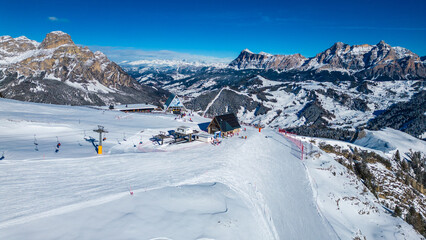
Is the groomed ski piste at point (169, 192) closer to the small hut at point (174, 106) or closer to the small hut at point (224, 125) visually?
the small hut at point (224, 125)

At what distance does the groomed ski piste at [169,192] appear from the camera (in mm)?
14039

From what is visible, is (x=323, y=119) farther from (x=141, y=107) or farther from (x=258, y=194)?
(x=258, y=194)

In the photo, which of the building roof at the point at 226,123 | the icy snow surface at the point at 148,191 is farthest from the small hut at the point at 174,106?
the icy snow surface at the point at 148,191

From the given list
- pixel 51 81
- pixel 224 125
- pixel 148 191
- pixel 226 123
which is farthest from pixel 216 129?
pixel 51 81

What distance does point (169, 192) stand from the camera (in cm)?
1880

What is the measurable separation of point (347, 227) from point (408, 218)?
9.52 metres

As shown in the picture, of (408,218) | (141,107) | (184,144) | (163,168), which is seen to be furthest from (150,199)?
(141,107)

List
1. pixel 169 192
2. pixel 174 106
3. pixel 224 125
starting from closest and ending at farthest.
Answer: pixel 169 192 → pixel 224 125 → pixel 174 106

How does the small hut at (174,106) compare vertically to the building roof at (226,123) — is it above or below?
above

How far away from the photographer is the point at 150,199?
1727 centimetres

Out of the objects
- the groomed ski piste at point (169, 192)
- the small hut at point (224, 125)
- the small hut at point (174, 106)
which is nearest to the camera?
the groomed ski piste at point (169, 192)

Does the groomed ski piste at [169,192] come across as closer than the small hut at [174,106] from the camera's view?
Yes

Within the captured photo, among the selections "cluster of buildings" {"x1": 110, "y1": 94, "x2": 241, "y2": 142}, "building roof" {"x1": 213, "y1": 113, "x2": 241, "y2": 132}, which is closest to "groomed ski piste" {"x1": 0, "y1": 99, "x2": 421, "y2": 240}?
"cluster of buildings" {"x1": 110, "y1": 94, "x2": 241, "y2": 142}

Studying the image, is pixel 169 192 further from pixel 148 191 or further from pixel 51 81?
pixel 51 81
